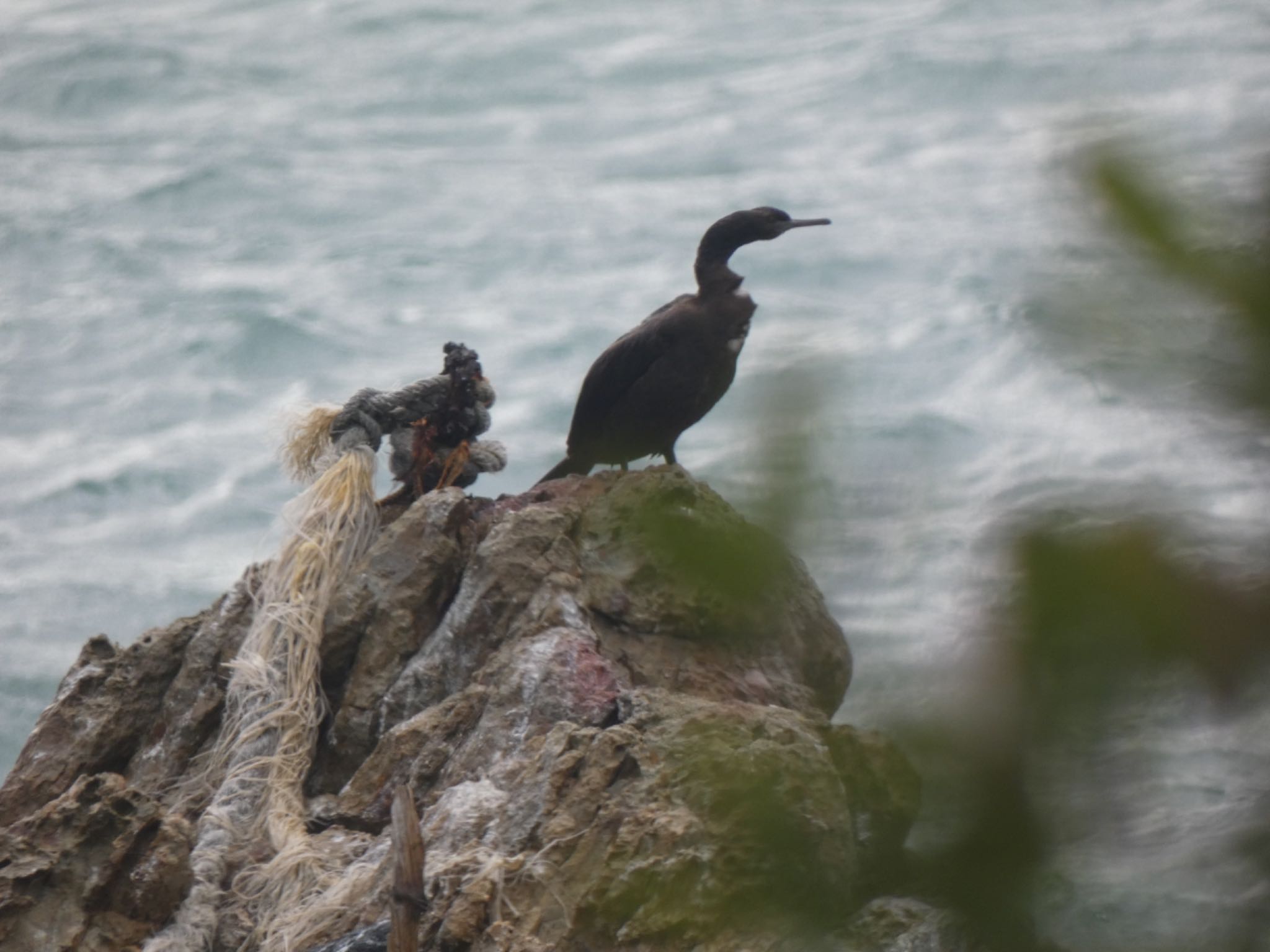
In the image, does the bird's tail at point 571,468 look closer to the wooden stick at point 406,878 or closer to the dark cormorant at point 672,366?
the dark cormorant at point 672,366

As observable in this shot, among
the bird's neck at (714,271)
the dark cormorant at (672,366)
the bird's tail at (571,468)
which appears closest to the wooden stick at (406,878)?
the dark cormorant at (672,366)

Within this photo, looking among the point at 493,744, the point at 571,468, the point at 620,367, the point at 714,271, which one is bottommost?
the point at 493,744

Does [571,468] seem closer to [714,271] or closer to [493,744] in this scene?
[714,271]

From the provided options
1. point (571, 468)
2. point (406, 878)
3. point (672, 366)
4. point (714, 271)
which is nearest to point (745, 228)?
point (714, 271)

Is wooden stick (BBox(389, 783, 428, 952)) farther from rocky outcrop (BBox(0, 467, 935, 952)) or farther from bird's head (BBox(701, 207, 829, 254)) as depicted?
bird's head (BBox(701, 207, 829, 254))

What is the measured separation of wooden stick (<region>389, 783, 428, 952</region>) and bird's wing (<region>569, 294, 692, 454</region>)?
2.62 m

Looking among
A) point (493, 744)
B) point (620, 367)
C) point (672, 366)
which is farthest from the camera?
point (620, 367)

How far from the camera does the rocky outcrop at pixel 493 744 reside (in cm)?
304

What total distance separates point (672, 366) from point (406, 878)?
8.79 feet

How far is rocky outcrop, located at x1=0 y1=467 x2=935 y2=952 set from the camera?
120 inches

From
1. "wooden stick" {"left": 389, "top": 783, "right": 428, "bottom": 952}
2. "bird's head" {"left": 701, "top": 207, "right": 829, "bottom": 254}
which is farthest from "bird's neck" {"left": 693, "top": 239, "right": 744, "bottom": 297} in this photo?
"wooden stick" {"left": 389, "top": 783, "right": 428, "bottom": 952}

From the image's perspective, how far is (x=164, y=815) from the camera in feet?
13.6

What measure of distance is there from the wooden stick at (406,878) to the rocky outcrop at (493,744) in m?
0.06

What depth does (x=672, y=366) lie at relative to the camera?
5.57m
